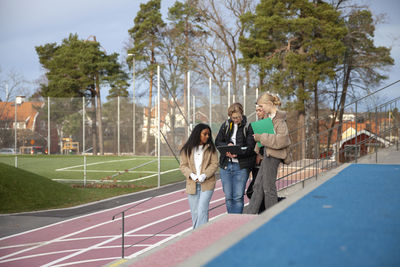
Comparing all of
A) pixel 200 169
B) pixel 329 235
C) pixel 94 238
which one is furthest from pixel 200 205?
pixel 94 238

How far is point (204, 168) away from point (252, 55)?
83.6ft

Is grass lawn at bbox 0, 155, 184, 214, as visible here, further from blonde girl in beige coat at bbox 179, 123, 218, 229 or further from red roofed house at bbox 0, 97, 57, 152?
blonde girl in beige coat at bbox 179, 123, 218, 229

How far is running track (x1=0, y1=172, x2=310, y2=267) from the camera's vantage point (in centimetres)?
782

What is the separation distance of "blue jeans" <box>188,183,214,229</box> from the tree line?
14.0 metres

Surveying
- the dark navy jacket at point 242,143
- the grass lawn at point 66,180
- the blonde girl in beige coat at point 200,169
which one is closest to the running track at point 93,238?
the blonde girl in beige coat at point 200,169

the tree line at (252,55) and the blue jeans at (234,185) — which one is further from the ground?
the tree line at (252,55)

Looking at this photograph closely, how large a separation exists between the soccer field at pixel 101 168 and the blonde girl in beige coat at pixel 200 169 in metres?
12.8

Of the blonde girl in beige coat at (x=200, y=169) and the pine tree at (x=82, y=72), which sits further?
the pine tree at (x=82, y=72)

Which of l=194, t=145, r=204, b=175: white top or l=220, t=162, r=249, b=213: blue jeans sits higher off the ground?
l=194, t=145, r=204, b=175: white top

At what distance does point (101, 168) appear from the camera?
25.8 meters

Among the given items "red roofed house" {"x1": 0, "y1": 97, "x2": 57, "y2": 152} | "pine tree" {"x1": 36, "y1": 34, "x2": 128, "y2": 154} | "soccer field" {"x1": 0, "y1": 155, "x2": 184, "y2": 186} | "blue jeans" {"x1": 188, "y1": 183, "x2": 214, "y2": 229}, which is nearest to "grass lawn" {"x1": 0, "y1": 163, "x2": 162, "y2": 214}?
"soccer field" {"x1": 0, "y1": 155, "x2": 184, "y2": 186}

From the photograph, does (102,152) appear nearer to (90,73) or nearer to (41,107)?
(41,107)

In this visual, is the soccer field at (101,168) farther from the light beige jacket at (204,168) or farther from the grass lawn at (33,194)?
the light beige jacket at (204,168)

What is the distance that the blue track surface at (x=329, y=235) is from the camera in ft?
10.0
